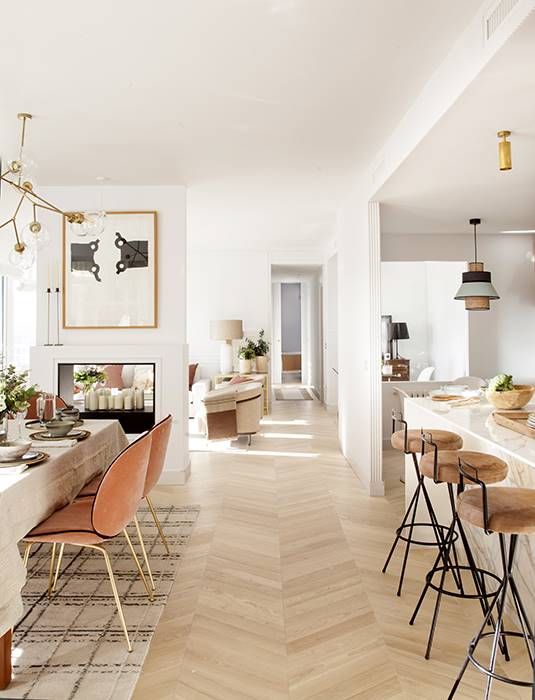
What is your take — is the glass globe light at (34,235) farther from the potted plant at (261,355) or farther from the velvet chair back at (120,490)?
the potted plant at (261,355)

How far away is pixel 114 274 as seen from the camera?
193 inches

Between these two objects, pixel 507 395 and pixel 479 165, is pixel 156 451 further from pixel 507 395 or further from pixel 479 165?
pixel 479 165

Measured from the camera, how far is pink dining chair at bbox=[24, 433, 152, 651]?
92.0 inches

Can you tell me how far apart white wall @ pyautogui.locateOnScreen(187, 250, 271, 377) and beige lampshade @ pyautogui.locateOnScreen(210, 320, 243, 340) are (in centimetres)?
59

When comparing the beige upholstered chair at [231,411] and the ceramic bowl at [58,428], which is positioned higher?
the ceramic bowl at [58,428]

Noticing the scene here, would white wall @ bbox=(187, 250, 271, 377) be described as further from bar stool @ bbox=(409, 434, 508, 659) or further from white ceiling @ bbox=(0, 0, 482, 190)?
bar stool @ bbox=(409, 434, 508, 659)

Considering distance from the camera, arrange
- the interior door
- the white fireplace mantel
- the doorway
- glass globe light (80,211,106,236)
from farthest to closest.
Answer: the interior door < the doorway < the white fireplace mantel < glass globe light (80,211,106,236)

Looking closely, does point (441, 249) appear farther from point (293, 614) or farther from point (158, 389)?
point (293, 614)

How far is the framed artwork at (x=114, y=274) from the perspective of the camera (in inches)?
192

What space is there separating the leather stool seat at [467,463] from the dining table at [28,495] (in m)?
1.69

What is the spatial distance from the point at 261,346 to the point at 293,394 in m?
2.95

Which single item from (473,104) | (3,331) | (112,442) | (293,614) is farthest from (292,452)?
(3,331)

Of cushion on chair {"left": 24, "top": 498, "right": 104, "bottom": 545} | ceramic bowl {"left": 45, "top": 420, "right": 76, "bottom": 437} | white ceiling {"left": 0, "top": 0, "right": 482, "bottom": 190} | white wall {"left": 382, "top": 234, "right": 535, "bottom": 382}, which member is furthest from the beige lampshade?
cushion on chair {"left": 24, "top": 498, "right": 104, "bottom": 545}

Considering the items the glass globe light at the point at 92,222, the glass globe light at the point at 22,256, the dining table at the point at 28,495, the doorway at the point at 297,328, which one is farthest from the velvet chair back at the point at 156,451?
the doorway at the point at 297,328
